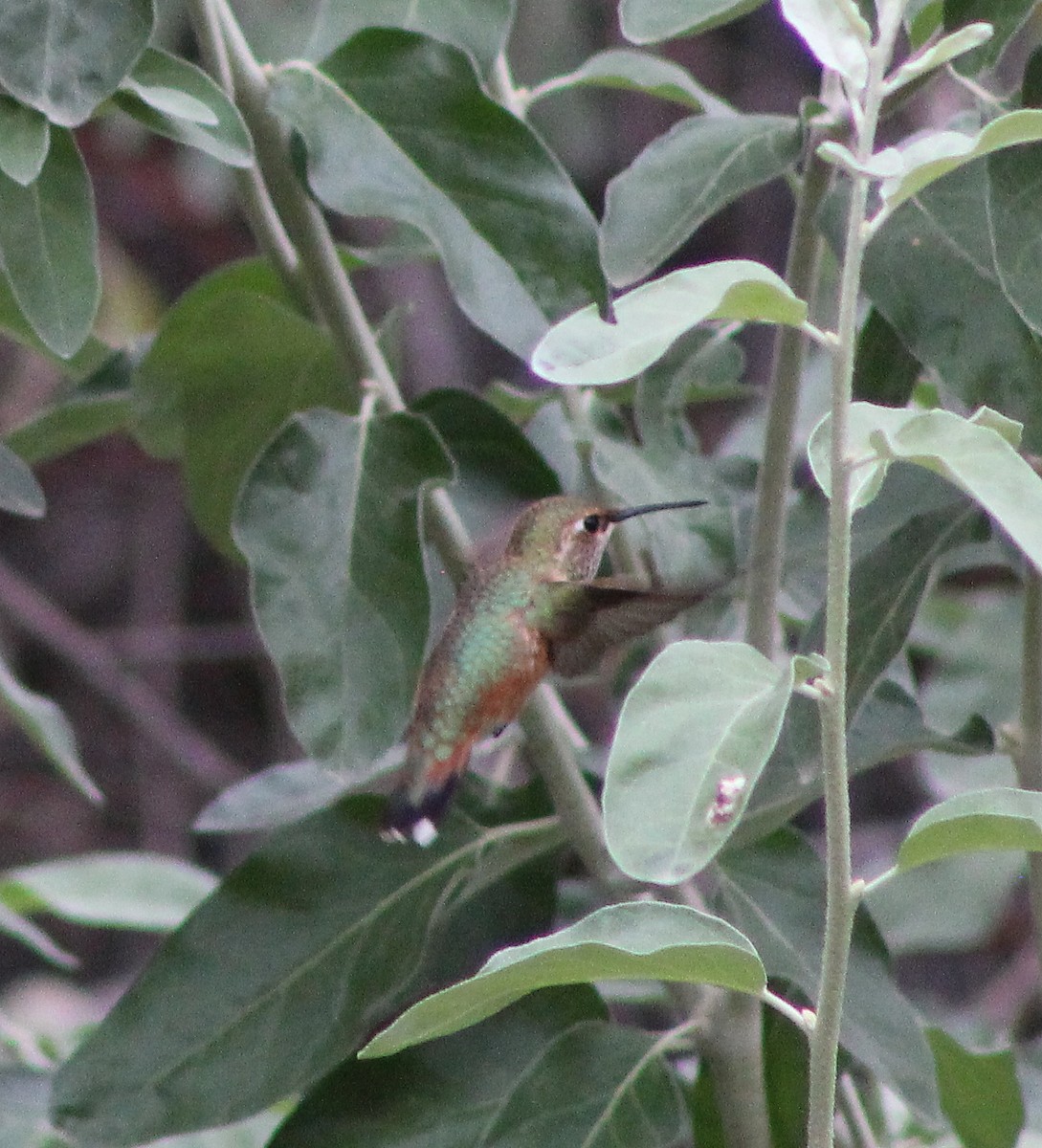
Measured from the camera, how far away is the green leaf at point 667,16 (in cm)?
96

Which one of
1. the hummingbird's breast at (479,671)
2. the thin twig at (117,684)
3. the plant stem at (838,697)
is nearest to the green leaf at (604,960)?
the plant stem at (838,697)

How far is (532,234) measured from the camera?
1.03 m

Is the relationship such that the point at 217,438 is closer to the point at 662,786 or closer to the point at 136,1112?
the point at 136,1112

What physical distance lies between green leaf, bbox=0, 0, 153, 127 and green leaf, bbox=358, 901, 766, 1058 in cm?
51

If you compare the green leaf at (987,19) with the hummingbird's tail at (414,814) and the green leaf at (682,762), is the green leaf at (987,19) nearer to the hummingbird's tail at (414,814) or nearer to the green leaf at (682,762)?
the green leaf at (682,762)

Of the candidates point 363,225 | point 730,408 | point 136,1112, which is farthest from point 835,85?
point 730,408

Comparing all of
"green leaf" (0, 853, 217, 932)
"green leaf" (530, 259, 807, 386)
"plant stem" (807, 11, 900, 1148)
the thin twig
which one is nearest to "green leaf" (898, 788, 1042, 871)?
"plant stem" (807, 11, 900, 1148)

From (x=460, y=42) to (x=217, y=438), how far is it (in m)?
0.36

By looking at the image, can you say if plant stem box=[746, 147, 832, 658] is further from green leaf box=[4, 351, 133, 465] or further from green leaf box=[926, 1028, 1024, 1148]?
green leaf box=[4, 351, 133, 465]

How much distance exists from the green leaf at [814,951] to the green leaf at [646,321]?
0.54 m

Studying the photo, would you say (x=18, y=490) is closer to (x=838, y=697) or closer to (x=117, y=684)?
(x=838, y=697)

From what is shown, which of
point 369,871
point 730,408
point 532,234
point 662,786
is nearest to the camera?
point 662,786

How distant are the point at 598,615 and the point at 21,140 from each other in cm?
47

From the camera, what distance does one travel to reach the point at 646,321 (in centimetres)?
67
